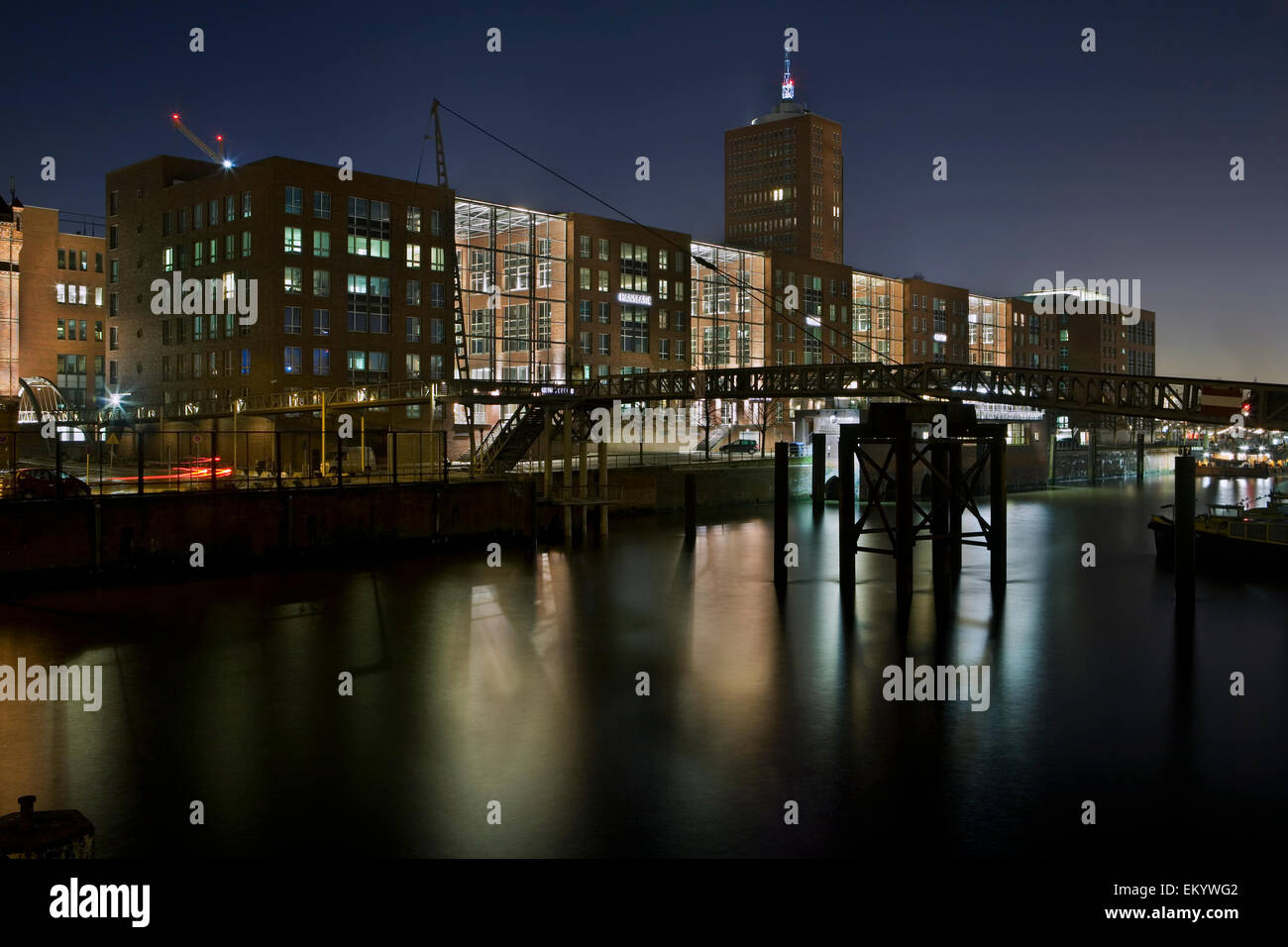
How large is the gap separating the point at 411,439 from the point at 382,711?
53584 millimetres

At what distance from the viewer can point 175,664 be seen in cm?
2459

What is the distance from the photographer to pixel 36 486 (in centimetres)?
3584

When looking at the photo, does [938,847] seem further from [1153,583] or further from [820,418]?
[820,418]

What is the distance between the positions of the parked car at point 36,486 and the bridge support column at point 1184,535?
33.5m

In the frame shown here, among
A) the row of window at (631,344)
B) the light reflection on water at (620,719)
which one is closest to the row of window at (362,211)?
the row of window at (631,344)

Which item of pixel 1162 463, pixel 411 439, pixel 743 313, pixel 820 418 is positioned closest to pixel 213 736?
pixel 411 439

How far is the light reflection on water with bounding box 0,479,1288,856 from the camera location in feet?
50.2

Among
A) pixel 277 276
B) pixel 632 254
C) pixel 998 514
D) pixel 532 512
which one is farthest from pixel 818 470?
pixel 632 254

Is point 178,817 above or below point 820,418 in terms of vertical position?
below

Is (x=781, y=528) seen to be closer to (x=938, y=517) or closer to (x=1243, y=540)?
(x=938, y=517)

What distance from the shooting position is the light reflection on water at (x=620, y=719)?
50.2ft

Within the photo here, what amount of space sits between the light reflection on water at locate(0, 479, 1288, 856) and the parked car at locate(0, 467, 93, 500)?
17.3 ft

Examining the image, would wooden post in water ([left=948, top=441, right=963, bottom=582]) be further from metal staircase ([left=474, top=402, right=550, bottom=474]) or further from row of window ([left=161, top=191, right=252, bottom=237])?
row of window ([left=161, top=191, right=252, bottom=237])

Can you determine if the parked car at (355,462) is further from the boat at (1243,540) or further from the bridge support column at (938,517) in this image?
the boat at (1243,540)
